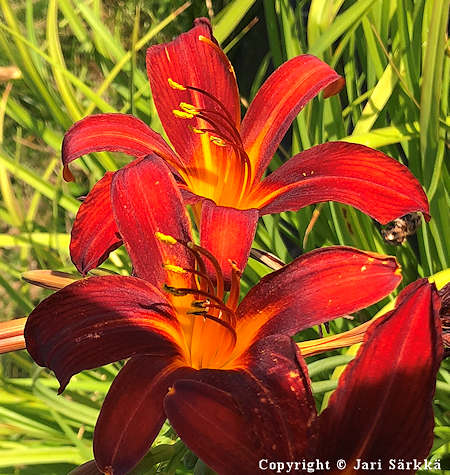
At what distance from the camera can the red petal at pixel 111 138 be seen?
0.59 meters

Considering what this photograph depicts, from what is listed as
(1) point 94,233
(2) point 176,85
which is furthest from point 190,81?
(1) point 94,233

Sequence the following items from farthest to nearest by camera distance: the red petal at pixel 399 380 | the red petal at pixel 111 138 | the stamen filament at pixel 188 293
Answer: the red petal at pixel 111 138, the stamen filament at pixel 188 293, the red petal at pixel 399 380

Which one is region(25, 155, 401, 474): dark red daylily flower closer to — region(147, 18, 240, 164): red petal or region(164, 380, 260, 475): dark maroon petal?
region(164, 380, 260, 475): dark maroon petal

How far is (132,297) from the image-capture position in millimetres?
461

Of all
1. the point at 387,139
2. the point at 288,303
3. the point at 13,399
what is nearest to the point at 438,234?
the point at 387,139

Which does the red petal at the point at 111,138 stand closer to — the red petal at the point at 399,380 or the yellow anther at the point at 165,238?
the yellow anther at the point at 165,238

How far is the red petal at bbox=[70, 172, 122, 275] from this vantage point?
0.52m

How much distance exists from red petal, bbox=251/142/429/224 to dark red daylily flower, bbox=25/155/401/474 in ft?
0.24

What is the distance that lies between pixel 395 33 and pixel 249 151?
520 millimetres

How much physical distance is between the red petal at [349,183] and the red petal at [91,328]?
14 centimetres

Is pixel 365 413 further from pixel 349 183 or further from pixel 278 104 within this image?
pixel 278 104

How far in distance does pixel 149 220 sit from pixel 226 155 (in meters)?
0.17

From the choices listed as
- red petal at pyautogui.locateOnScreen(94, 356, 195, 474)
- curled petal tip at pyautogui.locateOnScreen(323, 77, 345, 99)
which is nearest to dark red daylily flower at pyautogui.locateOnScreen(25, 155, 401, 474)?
red petal at pyautogui.locateOnScreen(94, 356, 195, 474)

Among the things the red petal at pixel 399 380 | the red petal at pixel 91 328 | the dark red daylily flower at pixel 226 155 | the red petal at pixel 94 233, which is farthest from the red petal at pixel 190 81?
the red petal at pixel 399 380
